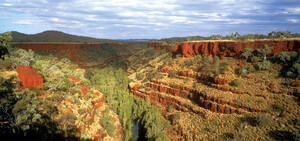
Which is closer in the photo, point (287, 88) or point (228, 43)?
point (287, 88)

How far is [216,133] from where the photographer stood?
71.2 feet

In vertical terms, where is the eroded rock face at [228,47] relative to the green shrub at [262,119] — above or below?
above

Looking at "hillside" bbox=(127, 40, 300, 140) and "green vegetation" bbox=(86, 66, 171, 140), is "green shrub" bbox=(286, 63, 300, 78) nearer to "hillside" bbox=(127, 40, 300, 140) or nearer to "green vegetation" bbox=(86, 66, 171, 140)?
"hillside" bbox=(127, 40, 300, 140)

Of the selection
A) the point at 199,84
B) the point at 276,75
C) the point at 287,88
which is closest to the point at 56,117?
the point at 199,84

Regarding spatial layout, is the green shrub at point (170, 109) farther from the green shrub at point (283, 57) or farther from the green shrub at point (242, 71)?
the green shrub at point (283, 57)

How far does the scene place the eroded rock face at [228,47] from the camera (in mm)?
26734

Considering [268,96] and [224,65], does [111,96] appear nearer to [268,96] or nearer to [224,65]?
[224,65]

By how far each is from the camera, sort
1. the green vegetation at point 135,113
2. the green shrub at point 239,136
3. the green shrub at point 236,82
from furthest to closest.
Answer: the green shrub at point 236,82, the green vegetation at point 135,113, the green shrub at point 239,136

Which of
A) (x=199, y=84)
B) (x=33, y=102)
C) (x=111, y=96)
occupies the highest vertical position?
(x=33, y=102)

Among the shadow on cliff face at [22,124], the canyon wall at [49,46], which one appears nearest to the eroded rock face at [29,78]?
the shadow on cliff face at [22,124]

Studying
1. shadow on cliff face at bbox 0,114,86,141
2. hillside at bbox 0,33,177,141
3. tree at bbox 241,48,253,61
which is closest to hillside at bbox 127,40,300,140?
tree at bbox 241,48,253,61

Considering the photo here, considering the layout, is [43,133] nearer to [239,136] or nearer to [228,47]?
[239,136]

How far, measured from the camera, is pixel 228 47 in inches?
1323

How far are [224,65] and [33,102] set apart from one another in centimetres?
3081
